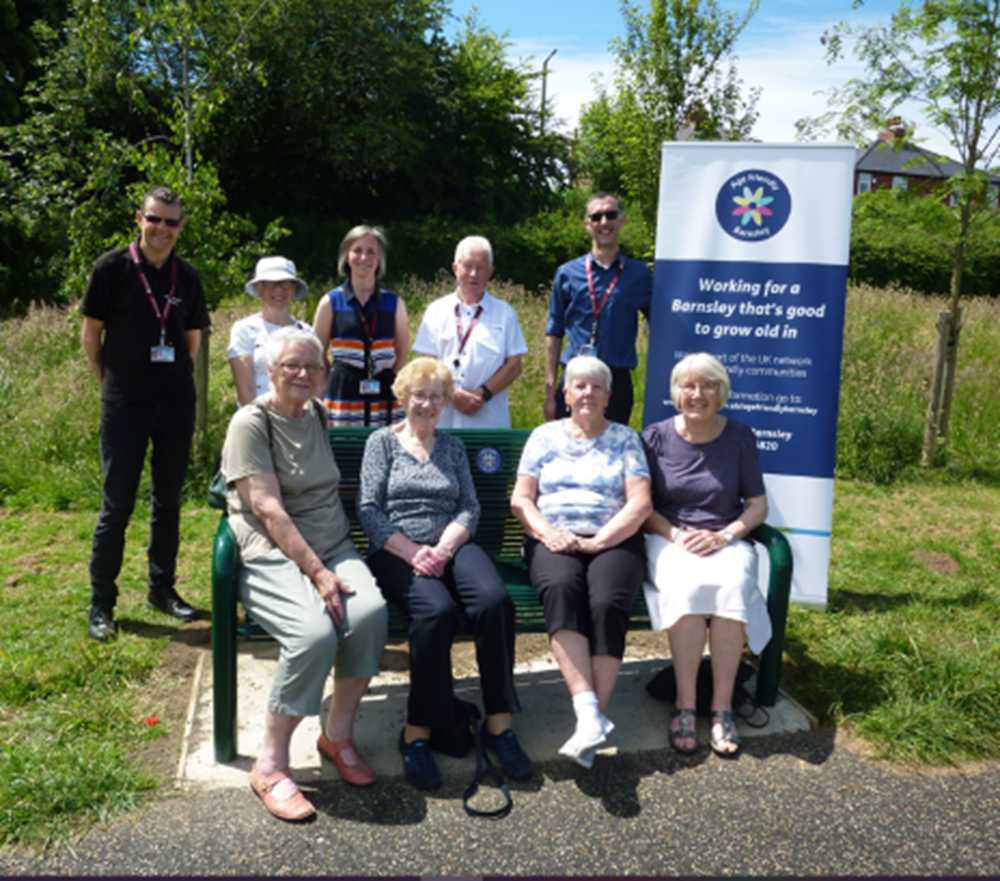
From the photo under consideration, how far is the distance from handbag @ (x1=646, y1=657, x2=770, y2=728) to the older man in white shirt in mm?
1545

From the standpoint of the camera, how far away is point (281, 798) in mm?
3031

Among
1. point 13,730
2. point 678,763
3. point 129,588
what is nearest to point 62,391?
point 129,588

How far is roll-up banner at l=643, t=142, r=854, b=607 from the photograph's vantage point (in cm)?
462

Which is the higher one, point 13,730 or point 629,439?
point 629,439

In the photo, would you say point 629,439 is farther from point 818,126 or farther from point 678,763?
point 818,126

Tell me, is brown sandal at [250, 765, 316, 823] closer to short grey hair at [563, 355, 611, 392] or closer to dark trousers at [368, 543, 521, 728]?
dark trousers at [368, 543, 521, 728]

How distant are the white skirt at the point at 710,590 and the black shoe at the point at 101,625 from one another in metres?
2.57

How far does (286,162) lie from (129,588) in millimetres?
21506

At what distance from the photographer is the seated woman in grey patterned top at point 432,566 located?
330 centimetres

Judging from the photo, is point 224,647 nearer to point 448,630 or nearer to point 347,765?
point 347,765

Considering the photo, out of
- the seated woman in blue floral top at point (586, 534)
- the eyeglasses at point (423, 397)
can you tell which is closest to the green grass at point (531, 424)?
the seated woman in blue floral top at point (586, 534)

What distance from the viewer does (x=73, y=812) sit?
9.75ft

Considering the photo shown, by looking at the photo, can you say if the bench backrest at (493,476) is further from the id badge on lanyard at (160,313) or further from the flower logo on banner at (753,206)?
the flower logo on banner at (753,206)

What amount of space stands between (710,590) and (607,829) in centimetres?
103
